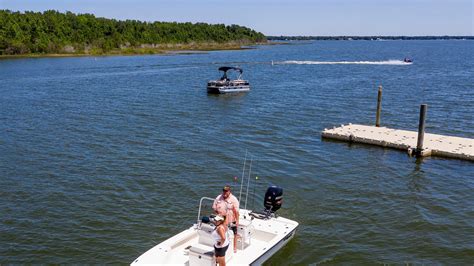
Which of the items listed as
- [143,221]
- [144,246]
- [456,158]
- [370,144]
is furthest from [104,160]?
[456,158]

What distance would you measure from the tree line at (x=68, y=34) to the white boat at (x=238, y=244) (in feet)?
437

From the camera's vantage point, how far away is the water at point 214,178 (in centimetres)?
1711

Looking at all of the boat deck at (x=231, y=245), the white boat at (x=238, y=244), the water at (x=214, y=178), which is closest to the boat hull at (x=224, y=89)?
the water at (x=214, y=178)

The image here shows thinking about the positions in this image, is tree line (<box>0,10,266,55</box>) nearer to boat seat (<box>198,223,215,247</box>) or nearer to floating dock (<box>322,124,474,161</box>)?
floating dock (<box>322,124,474,161</box>)

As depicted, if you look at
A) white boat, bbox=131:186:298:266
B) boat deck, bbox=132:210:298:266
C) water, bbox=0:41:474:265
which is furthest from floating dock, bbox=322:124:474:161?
boat deck, bbox=132:210:298:266

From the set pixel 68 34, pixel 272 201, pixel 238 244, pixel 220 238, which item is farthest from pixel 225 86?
pixel 68 34

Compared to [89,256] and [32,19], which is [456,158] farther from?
[32,19]

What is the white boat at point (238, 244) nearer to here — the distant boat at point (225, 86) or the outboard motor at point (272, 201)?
the outboard motor at point (272, 201)

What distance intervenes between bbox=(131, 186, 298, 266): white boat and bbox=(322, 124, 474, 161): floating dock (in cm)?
→ 1484

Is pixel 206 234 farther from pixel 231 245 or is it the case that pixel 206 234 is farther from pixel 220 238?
pixel 220 238

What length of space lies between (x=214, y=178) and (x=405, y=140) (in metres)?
13.1

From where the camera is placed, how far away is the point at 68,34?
16075 centimetres

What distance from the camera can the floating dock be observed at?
90.2 ft

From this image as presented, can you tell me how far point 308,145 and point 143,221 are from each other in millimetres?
14915
